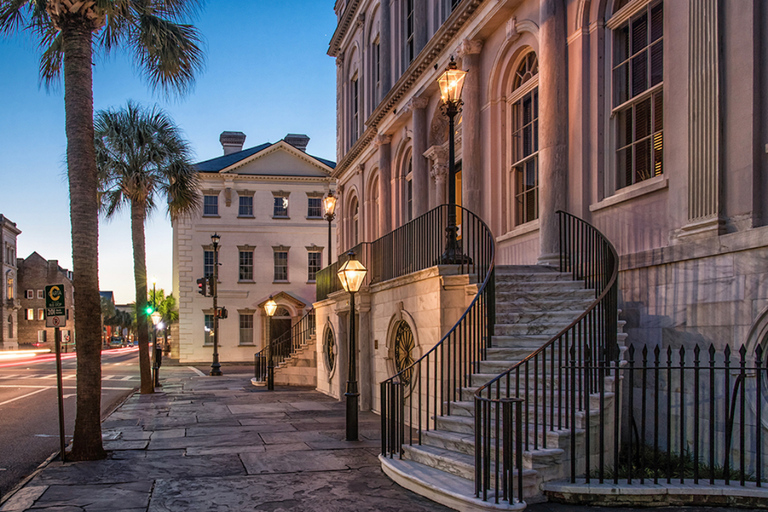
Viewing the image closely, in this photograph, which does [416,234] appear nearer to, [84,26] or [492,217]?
[492,217]

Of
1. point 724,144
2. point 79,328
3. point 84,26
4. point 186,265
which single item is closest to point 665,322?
point 724,144

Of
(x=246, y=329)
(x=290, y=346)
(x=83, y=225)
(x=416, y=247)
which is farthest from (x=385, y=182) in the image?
(x=246, y=329)

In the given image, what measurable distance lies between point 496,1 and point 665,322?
24.3ft

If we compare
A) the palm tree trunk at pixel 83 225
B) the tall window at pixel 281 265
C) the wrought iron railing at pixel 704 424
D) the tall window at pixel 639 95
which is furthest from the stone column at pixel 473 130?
the tall window at pixel 281 265

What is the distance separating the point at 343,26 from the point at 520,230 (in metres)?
16.1

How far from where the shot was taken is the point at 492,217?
14.0 m

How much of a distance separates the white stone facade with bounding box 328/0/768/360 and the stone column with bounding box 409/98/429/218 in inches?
1.4

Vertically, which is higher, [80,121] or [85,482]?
[80,121]

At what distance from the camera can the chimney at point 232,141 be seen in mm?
52438

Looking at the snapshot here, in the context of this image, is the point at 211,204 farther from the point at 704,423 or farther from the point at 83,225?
the point at 704,423

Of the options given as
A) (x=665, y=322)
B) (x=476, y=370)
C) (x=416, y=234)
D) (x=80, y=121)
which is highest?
(x=80, y=121)

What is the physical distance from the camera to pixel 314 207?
46.9m

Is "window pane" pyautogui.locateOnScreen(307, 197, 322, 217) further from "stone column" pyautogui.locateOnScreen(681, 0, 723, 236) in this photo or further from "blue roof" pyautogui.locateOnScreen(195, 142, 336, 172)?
"stone column" pyautogui.locateOnScreen(681, 0, 723, 236)

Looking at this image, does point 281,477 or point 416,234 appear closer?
point 281,477
